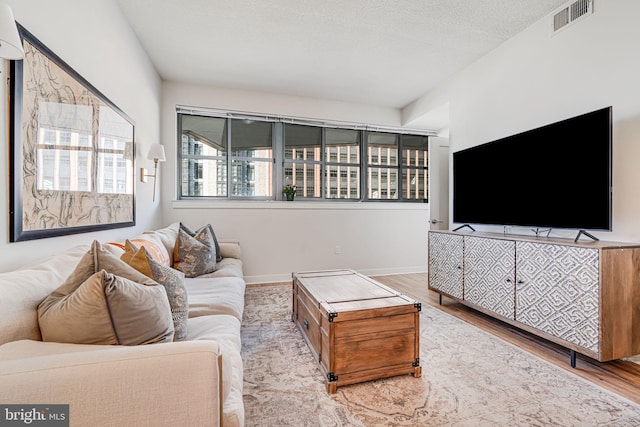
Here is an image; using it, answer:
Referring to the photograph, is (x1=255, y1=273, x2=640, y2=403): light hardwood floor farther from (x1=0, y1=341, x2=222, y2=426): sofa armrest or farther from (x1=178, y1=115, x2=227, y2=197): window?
(x1=178, y1=115, x2=227, y2=197): window

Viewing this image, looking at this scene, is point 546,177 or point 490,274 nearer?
point 546,177

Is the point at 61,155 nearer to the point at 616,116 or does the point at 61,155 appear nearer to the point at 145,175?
the point at 145,175

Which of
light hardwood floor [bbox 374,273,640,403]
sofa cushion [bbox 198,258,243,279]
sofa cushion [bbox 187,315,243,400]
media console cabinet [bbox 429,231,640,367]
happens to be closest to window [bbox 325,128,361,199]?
sofa cushion [bbox 198,258,243,279]

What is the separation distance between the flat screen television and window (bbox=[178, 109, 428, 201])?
69.8 inches

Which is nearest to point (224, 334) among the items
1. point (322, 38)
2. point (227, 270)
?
point (227, 270)

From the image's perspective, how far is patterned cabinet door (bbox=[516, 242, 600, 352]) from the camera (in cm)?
174

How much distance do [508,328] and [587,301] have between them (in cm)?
87

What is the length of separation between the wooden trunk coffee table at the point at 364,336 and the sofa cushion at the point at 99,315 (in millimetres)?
963

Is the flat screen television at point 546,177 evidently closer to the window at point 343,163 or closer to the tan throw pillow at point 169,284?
the window at point 343,163

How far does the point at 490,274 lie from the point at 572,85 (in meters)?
1.68

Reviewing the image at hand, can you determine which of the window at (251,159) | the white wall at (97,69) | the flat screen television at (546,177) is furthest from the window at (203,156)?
the flat screen television at (546,177)

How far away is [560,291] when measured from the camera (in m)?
1.91

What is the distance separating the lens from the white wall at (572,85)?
1.96 metres

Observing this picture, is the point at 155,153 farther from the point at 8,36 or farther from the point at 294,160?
the point at 8,36
